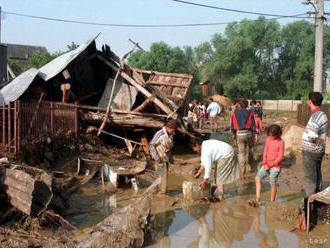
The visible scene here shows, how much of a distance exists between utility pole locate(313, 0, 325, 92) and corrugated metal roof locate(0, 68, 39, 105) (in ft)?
36.4

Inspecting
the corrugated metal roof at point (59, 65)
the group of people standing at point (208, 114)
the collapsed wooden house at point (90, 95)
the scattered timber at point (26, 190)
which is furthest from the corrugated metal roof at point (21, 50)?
the scattered timber at point (26, 190)

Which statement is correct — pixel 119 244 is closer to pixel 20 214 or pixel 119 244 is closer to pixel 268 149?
pixel 20 214

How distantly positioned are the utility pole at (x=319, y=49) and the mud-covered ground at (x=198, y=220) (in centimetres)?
924

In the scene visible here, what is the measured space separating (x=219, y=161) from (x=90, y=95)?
26.1ft

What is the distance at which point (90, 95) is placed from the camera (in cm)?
1589

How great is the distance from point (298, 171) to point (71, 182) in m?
6.28

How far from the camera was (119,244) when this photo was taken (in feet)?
20.2

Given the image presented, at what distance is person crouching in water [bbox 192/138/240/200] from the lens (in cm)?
857

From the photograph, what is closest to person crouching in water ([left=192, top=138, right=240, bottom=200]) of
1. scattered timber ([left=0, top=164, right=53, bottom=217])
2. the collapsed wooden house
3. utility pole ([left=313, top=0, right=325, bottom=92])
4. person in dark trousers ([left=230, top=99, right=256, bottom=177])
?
scattered timber ([left=0, top=164, right=53, bottom=217])

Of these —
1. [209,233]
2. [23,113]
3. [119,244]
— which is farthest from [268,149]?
Result: [23,113]

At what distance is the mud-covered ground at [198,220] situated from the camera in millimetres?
6680

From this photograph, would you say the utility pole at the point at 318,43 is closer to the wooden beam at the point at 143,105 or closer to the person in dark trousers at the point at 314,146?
the wooden beam at the point at 143,105

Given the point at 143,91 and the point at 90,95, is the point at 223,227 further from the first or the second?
the point at 90,95

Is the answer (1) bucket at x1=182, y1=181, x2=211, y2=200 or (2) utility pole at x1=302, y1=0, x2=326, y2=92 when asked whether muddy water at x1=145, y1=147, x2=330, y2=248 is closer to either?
(1) bucket at x1=182, y1=181, x2=211, y2=200
